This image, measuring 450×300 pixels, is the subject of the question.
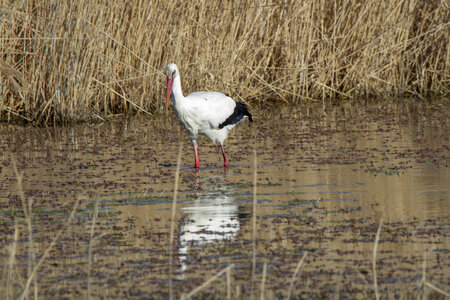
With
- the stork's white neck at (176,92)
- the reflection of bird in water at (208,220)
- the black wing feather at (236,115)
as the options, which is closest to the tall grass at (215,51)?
the stork's white neck at (176,92)

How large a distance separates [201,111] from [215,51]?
13.1 ft

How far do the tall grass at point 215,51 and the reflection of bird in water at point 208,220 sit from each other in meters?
3.96

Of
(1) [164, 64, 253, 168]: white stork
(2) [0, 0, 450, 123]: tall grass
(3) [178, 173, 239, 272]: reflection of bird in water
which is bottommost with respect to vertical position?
(3) [178, 173, 239, 272]: reflection of bird in water

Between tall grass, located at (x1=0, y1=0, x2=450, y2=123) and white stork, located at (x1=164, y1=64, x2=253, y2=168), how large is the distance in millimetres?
2265

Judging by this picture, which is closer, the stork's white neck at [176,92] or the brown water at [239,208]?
the brown water at [239,208]

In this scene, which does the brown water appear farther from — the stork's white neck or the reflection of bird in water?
the stork's white neck

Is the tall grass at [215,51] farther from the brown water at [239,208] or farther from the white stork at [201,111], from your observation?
the white stork at [201,111]

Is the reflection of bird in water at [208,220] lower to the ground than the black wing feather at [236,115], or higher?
lower

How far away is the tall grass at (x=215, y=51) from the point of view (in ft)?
39.6

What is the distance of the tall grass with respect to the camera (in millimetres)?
12070

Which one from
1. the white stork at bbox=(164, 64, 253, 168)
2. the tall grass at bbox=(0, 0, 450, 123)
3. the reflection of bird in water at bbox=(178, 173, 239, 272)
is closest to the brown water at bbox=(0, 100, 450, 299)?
the reflection of bird in water at bbox=(178, 173, 239, 272)

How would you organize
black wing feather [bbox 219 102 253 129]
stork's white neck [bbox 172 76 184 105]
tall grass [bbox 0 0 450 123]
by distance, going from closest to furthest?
stork's white neck [bbox 172 76 184 105] → black wing feather [bbox 219 102 253 129] → tall grass [bbox 0 0 450 123]

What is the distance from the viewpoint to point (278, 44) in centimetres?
1425

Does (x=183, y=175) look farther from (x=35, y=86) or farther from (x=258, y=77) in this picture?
(x=258, y=77)
